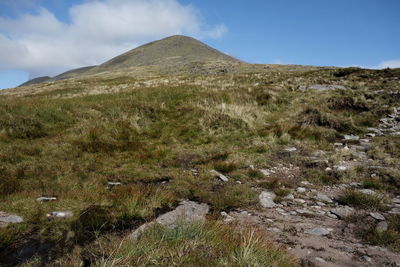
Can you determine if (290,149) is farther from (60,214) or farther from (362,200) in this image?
(60,214)

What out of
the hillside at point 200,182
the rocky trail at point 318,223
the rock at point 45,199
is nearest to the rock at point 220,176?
the hillside at point 200,182

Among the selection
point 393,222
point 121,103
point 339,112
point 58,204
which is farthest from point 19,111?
point 339,112

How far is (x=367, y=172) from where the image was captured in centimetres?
682

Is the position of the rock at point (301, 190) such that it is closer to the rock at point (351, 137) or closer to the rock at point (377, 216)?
the rock at point (377, 216)

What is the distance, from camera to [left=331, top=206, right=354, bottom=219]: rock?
4.92 meters

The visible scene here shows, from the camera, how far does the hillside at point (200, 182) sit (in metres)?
3.36

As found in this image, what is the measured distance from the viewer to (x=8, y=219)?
3961 mm

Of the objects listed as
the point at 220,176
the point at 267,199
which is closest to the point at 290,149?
the point at 220,176

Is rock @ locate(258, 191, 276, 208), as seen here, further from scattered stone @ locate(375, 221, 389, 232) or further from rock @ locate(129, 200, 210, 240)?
scattered stone @ locate(375, 221, 389, 232)

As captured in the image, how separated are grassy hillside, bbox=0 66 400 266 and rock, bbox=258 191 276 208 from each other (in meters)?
0.18

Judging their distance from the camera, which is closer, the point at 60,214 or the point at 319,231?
the point at 60,214

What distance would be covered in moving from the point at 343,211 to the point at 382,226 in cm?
74

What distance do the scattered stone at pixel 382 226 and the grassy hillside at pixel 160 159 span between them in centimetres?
181

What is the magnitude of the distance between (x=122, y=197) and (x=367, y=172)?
6.46 metres
